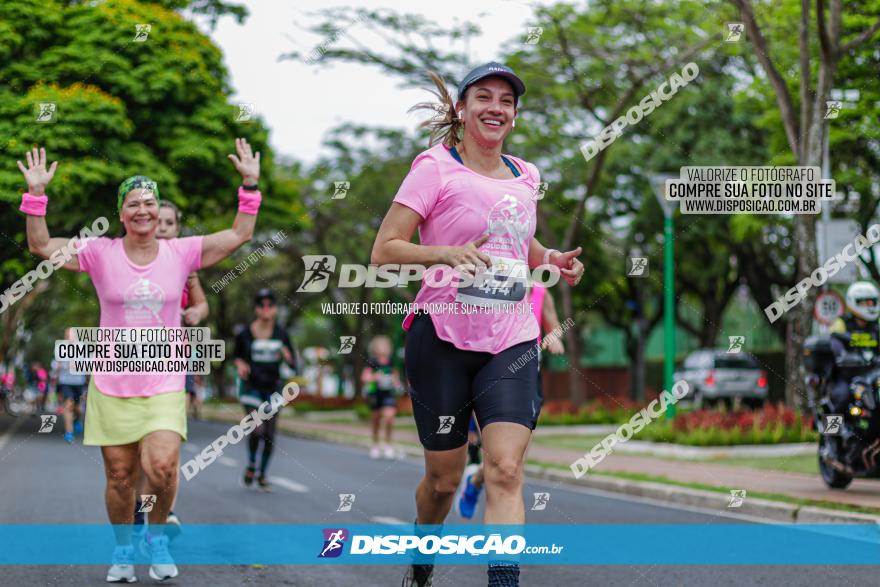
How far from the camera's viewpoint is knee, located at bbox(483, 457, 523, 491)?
407cm

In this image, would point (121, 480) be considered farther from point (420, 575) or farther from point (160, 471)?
point (420, 575)

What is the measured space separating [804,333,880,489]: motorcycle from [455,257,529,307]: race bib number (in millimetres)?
5891

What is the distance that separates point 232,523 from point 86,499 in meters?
2.12

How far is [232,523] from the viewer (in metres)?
8.40

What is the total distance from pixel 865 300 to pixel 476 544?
5.23m

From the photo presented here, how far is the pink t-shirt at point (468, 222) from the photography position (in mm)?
4277

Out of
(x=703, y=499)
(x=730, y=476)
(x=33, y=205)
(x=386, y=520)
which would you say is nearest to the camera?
(x=33, y=205)

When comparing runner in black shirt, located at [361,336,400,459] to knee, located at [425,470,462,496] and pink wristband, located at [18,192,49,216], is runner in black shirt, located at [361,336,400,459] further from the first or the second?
knee, located at [425,470,462,496]

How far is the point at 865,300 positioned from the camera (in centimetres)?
945

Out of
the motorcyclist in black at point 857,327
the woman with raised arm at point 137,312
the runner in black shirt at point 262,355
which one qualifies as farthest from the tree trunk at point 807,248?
the woman with raised arm at point 137,312

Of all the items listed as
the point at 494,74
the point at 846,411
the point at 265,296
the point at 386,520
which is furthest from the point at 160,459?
the point at 846,411

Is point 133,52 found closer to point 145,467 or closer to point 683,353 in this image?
point 145,467

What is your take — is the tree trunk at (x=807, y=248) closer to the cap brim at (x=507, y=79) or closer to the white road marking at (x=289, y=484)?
the white road marking at (x=289, y=484)

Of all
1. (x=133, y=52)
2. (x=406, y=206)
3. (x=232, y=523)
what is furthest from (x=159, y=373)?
(x=133, y=52)
